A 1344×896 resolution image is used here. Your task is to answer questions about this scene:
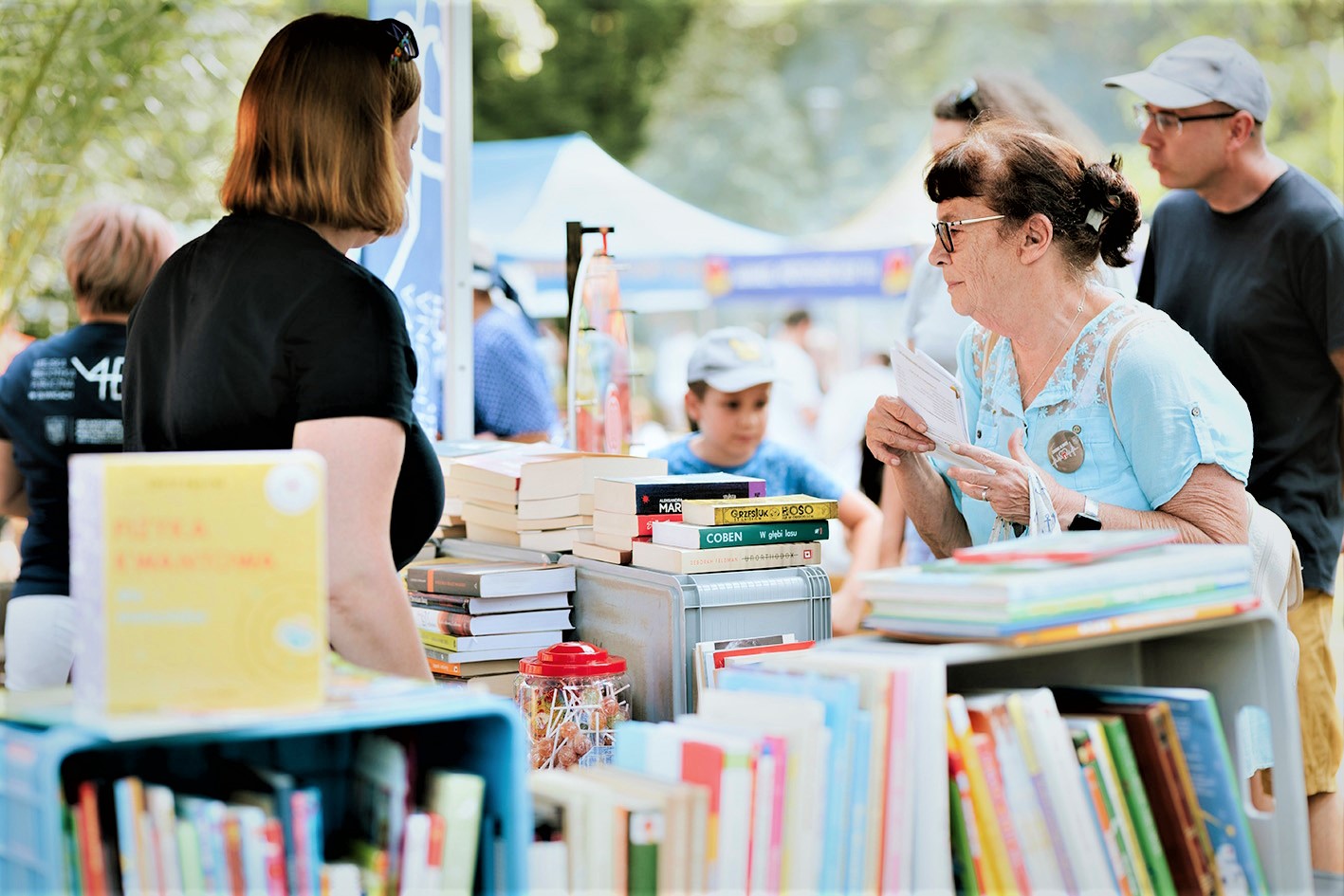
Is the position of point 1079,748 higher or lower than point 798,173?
lower

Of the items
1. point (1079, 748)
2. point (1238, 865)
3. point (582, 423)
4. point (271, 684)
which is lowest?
point (1238, 865)

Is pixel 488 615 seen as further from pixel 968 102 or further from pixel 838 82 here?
pixel 838 82

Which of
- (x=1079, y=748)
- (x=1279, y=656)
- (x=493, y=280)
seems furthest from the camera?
(x=493, y=280)

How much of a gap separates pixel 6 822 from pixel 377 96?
97 centimetres

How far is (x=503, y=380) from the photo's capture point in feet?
16.2

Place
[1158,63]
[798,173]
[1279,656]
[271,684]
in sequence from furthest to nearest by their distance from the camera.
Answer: [798,173] → [1158,63] → [1279,656] → [271,684]

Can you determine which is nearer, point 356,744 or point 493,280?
point 356,744

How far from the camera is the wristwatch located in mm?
2131

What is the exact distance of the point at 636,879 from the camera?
4.77 ft

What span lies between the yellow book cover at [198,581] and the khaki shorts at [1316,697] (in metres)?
2.29

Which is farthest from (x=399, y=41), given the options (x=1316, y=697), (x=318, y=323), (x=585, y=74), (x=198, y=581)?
(x=585, y=74)

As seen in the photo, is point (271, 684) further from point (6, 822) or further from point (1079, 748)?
point (1079, 748)

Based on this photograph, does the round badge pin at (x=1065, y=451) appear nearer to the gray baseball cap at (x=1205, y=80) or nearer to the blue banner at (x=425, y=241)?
the gray baseball cap at (x=1205, y=80)

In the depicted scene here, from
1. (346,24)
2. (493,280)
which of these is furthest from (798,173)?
(346,24)
